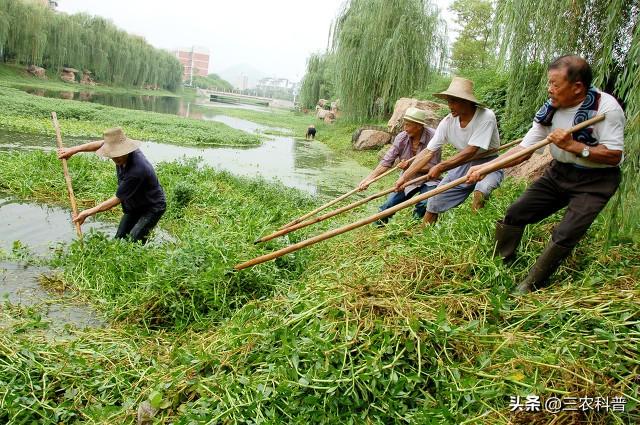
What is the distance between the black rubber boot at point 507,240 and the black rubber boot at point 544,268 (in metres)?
0.29

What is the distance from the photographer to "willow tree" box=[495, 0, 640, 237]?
10.0 ft

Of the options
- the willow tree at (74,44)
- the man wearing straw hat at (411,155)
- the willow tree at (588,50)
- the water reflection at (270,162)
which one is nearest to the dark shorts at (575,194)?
the willow tree at (588,50)

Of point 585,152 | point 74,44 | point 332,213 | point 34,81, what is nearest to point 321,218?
point 332,213

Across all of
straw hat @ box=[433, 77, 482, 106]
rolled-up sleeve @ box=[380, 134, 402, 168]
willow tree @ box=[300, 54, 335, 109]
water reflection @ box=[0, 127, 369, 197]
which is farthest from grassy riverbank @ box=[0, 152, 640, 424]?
willow tree @ box=[300, 54, 335, 109]

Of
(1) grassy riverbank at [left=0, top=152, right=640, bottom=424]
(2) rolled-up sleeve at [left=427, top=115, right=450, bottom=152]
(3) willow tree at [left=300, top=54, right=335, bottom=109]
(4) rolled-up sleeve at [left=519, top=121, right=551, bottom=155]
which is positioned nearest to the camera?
(1) grassy riverbank at [left=0, top=152, right=640, bottom=424]

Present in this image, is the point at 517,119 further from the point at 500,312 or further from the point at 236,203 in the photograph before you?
the point at 500,312

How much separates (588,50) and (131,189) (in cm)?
547

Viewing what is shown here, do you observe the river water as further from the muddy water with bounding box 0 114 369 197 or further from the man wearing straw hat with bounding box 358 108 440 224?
the man wearing straw hat with bounding box 358 108 440 224

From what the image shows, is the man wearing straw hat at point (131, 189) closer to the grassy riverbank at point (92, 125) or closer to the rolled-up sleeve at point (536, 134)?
the rolled-up sleeve at point (536, 134)

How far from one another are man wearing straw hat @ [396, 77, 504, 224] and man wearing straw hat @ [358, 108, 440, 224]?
28 cm

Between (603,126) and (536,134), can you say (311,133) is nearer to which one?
(536,134)

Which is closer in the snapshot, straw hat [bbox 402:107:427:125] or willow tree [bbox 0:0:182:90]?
straw hat [bbox 402:107:427:125]

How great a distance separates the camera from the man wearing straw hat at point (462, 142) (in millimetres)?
3830

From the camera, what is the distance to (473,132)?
3945 mm
